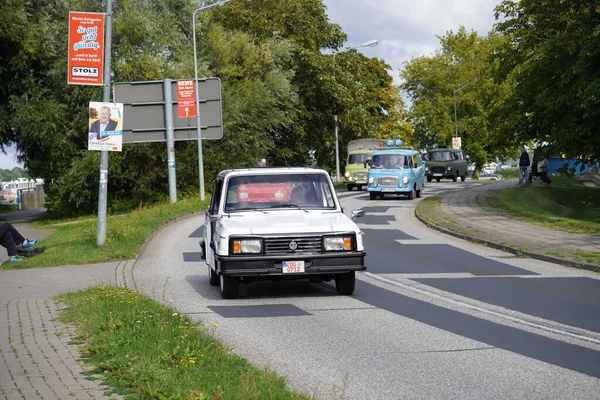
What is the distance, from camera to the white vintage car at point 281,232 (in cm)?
1136

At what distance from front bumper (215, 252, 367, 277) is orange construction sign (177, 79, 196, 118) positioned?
2293cm

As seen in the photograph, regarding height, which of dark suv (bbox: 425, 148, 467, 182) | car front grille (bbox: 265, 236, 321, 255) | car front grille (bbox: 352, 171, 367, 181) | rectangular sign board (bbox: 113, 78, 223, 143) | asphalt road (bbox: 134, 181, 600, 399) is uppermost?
rectangular sign board (bbox: 113, 78, 223, 143)

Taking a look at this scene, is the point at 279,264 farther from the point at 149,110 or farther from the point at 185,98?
the point at 149,110

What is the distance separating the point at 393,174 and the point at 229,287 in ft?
84.3

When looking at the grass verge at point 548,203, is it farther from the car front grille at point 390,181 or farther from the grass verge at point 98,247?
the grass verge at point 98,247

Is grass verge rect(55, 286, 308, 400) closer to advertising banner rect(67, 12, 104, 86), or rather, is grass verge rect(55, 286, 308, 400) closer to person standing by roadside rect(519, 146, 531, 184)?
advertising banner rect(67, 12, 104, 86)

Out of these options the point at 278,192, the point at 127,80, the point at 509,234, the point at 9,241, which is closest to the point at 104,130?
the point at 9,241

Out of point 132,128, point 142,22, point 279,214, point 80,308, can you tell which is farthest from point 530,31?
point 80,308

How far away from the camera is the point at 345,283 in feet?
39.3

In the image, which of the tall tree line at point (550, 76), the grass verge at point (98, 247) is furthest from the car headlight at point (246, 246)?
the tall tree line at point (550, 76)

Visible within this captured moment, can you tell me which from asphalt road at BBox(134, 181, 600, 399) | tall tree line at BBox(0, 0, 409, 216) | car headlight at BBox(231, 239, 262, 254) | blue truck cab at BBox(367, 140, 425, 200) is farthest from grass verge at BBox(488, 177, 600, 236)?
car headlight at BBox(231, 239, 262, 254)

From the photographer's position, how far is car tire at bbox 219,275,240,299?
1177 centimetres

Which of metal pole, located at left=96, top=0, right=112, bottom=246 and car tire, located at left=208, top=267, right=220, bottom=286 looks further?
metal pole, located at left=96, top=0, right=112, bottom=246

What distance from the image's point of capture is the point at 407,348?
8352 millimetres
